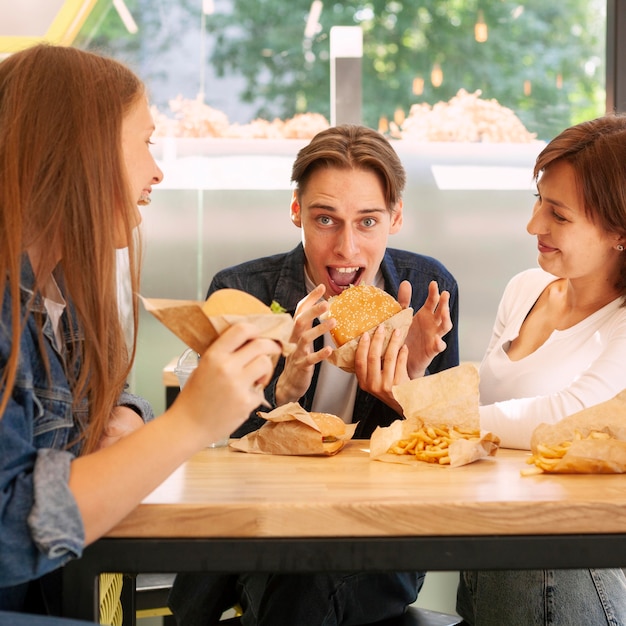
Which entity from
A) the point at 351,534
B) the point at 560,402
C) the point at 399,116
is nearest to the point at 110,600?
the point at 351,534

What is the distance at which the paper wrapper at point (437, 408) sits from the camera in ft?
5.08

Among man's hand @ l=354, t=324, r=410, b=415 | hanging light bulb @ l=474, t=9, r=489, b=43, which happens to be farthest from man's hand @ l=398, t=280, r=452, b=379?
hanging light bulb @ l=474, t=9, r=489, b=43

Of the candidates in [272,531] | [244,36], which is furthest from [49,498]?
[244,36]

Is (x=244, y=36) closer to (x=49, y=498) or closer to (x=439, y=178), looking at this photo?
(x=439, y=178)

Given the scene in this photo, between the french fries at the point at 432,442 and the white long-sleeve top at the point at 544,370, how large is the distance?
0.18 m

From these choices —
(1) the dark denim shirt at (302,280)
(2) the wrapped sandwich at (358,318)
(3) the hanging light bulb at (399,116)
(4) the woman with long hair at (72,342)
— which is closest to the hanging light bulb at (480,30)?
(3) the hanging light bulb at (399,116)

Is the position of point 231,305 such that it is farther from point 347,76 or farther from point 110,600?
point 347,76

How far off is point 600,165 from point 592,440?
0.87 metres

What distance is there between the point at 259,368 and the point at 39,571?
0.36 m

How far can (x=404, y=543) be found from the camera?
1159 millimetres

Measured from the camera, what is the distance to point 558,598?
62.8 inches

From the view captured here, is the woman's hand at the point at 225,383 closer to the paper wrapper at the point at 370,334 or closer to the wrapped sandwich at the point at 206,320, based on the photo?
the wrapped sandwich at the point at 206,320

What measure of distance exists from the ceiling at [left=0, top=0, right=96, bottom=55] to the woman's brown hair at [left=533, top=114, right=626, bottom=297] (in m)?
2.76

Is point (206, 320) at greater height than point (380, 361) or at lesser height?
greater
